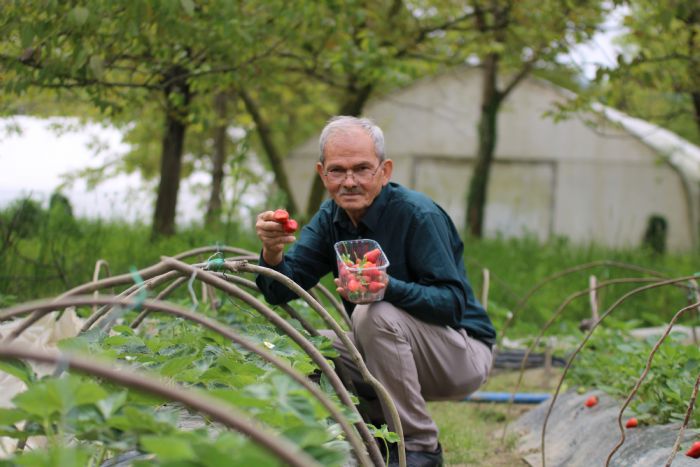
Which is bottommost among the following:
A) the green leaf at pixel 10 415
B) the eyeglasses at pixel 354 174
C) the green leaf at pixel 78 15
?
the green leaf at pixel 10 415

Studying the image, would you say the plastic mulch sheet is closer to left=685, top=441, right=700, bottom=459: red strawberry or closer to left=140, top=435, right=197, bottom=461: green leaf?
left=685, top=441, right=700, bottom=459: red strawberry

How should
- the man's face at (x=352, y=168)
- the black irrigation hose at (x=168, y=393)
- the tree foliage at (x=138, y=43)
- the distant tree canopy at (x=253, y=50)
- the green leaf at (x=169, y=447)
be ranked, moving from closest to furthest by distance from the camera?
the black irrigation hose at (x=168, y=393) < the green leaf at (x=169, y=447) < the man's face at (x=352, y=168) < the tree foliage at (x=138, y=43) < the distant tree canopy at (x=253, y=50)

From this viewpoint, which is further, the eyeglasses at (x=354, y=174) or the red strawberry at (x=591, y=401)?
the red strawberry at (x=591, y=401)

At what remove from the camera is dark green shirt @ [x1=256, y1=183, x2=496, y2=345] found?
279cm

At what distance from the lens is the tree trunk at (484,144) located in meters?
10.3

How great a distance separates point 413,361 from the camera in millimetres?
2803

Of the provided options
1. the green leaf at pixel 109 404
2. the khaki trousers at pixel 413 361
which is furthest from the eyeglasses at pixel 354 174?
the green leaf at pixel 109 404

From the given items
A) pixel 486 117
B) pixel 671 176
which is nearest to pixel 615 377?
pixel 486 117

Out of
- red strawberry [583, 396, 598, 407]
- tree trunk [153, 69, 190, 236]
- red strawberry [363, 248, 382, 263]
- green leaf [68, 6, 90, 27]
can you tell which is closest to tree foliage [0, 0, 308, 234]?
green leaf [68, 6, 90, 27]

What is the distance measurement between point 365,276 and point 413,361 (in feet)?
1.50

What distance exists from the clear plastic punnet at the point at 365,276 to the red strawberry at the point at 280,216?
0.18 meters

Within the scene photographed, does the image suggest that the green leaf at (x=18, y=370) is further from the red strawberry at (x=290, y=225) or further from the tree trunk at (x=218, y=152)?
the tree trunk at (x=218, y=152)

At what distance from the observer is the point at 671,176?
549 inches

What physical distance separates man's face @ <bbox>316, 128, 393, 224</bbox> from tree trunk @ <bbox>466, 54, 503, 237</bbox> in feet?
24.6
